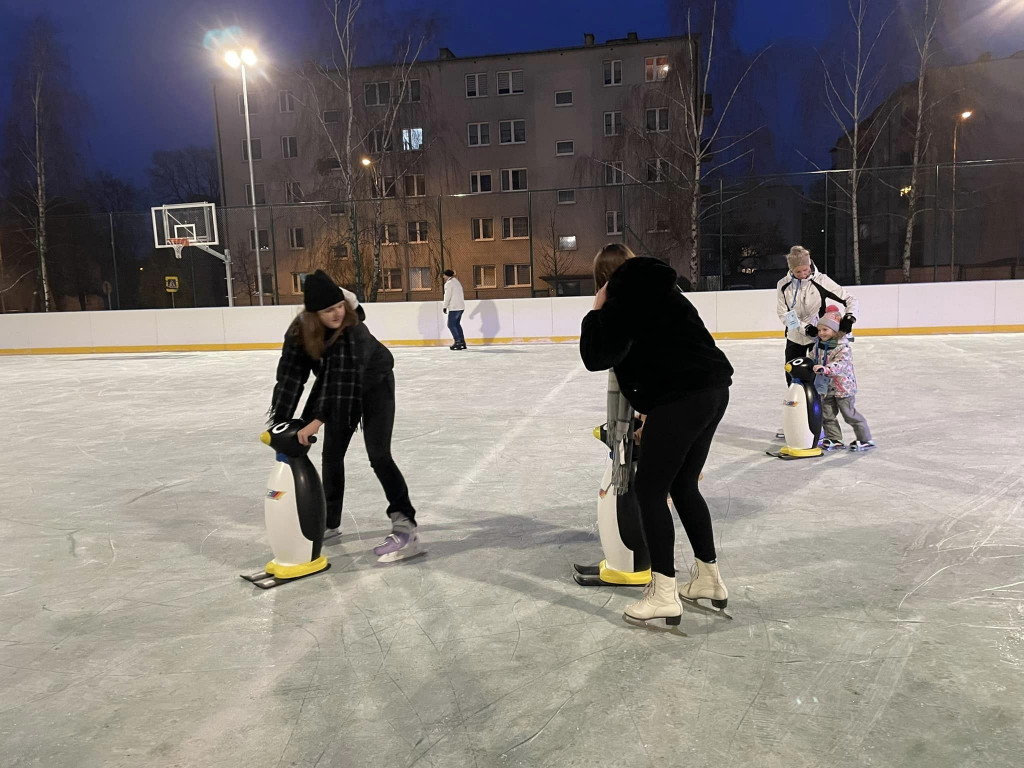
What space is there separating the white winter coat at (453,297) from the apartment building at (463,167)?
7.90 ft

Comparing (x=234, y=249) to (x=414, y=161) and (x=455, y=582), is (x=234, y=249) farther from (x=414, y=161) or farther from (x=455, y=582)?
(x=455, y=582)

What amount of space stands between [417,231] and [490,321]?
6955 millimetres

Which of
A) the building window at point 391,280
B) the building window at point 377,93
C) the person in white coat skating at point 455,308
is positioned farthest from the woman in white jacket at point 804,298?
the building window at point 377,93

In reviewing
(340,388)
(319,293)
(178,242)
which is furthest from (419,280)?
(319,293)

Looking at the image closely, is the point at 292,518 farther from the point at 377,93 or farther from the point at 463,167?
the point at 463,167

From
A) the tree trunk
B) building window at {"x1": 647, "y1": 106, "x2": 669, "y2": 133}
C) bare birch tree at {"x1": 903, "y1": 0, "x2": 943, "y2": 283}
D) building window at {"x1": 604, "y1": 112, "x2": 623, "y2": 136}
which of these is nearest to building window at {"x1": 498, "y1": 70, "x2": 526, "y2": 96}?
building window at {"x1": 604, "y1": 112, "x2": 623, "y2": 136}

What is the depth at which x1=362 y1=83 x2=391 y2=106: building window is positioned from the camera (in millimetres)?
23344

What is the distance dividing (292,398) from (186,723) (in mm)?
1488

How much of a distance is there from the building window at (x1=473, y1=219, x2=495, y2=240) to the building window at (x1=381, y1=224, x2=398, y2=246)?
5352 millimetres

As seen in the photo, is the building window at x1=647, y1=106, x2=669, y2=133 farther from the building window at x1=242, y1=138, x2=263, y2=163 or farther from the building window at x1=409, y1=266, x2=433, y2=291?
the building window at x1=242, y1=138, x2=263, y2=163

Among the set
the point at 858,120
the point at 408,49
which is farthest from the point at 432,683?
the point at 408,49

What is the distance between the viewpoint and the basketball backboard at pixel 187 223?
17672 millimetres

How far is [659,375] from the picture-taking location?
8.34 ft

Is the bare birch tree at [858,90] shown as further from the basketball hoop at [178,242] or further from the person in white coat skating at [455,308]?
the basketball hoop at [178,242]
